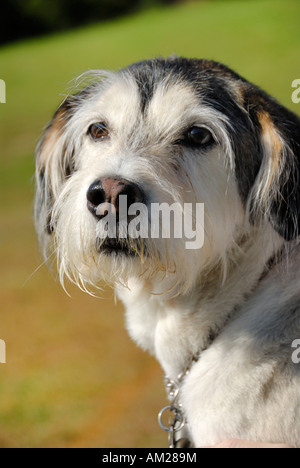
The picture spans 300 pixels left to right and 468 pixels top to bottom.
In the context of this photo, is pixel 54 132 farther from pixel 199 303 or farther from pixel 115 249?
pixel 199 303

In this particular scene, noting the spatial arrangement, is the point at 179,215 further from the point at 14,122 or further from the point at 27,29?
the point at 27,29

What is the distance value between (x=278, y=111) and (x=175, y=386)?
1.11m

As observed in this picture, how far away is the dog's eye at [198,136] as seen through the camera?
2.03 metres

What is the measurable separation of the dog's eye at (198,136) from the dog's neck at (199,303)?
40cm

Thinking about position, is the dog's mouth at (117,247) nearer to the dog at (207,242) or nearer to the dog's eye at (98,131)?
the dog at (207,242)

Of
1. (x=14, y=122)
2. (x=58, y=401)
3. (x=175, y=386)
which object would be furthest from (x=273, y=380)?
(x=14, y=122)

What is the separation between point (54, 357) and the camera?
5.65 meters

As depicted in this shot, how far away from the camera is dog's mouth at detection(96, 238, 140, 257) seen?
1.84m

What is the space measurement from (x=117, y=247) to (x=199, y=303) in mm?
402

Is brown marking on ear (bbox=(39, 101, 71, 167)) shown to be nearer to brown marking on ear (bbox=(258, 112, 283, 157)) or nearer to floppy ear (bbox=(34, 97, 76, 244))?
floppy ear (bbox=(34, 97, 76, 244))

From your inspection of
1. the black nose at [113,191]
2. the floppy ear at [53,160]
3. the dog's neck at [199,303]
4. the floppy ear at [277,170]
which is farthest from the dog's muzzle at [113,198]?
the floppy ear at [53,160]

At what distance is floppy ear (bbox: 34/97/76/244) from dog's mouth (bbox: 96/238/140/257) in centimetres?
55

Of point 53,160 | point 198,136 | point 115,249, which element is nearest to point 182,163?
point 198,136

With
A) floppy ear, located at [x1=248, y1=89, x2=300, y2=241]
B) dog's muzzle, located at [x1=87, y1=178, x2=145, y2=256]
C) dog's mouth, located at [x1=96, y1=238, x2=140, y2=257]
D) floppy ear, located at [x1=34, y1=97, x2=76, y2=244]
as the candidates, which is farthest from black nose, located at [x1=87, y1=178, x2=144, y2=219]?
floppy ear, located at [x1=34, y1=97, x2=76, y2=244]
